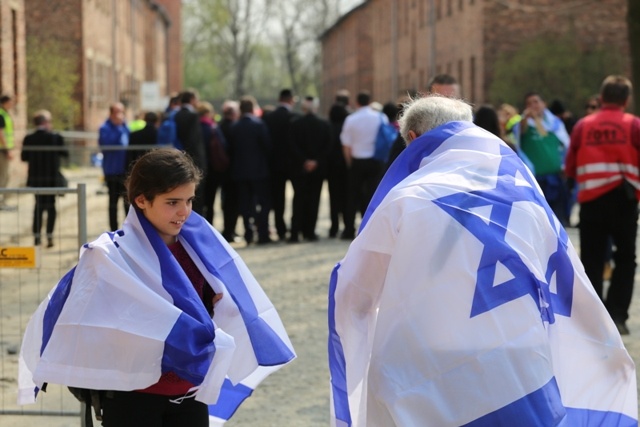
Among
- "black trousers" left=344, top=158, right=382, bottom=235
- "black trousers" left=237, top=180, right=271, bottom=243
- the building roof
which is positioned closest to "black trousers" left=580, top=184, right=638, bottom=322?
"black trousers" left=344, top=158, right=382, bottom=235

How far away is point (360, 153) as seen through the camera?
57.2 ft

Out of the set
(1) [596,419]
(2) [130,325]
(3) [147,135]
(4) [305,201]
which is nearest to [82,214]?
(2) [130,325]

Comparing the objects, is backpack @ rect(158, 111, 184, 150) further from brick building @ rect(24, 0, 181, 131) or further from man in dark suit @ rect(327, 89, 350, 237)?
brick building @ rect(24, 0, 181, 131)

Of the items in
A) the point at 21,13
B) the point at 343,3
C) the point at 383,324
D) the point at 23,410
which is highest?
the point at 343,3

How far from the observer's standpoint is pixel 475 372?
4477mm

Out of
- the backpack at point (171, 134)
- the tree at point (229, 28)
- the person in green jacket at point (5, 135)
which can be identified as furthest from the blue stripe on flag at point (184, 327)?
the tree at point (229, 28)

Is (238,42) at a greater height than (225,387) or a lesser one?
greater

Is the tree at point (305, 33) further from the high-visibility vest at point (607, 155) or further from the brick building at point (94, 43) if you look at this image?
the high-visibility vest at point (607, 155)

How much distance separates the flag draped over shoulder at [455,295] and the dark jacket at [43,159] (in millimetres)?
12549

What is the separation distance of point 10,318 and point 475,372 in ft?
24.0

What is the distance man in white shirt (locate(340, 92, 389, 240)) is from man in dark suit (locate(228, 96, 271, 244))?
1163 millimetres

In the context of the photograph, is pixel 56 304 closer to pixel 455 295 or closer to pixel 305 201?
pixel 455 295

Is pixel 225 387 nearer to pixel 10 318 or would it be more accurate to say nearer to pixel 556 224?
pixel 556 224

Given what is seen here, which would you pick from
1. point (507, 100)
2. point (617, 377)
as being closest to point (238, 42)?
point (507, 100)
